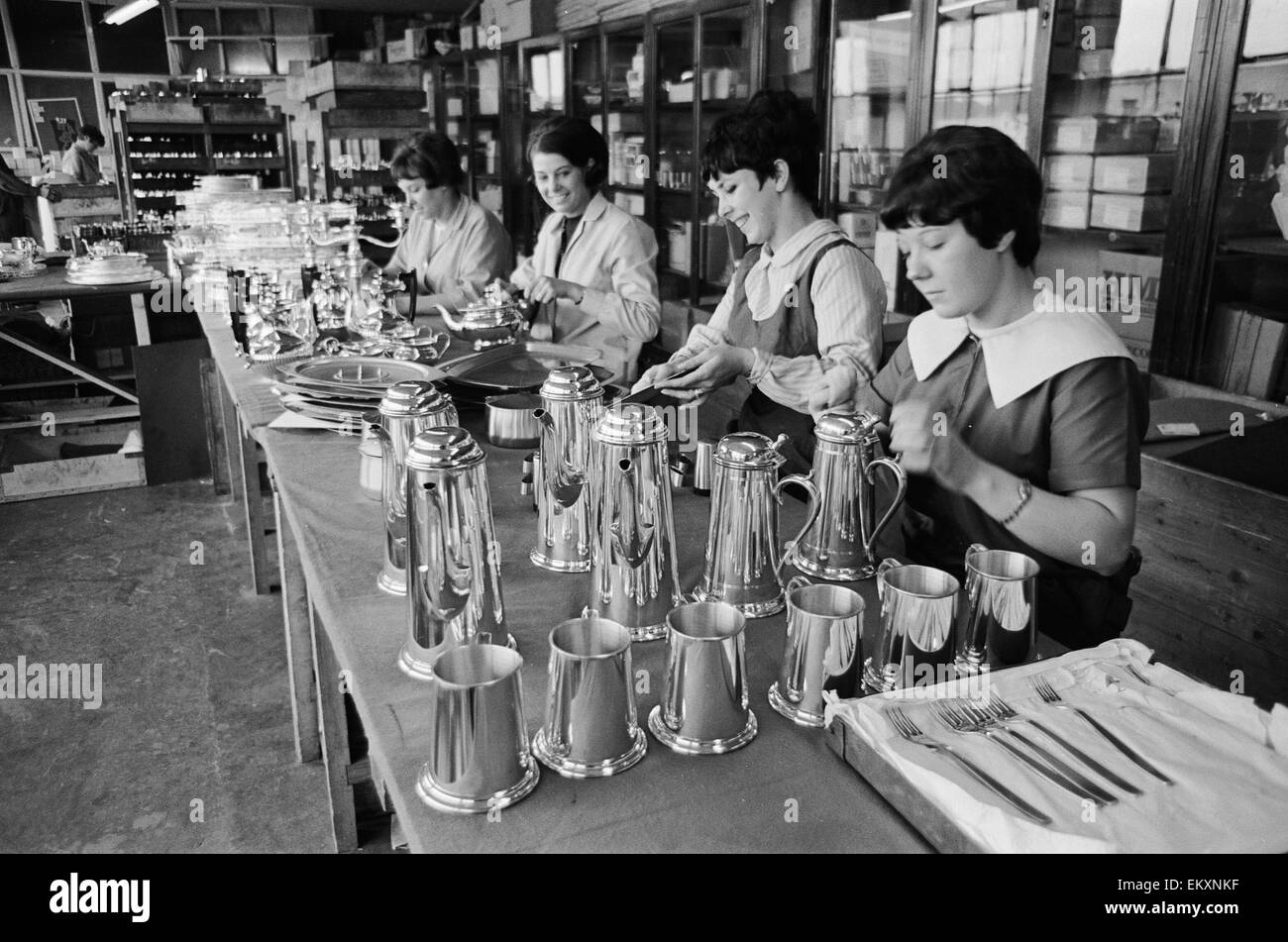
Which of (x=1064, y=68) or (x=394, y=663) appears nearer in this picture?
(x=394, y=663)

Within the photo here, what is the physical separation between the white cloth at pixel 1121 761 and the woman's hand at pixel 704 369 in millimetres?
974

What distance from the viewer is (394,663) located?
3.59 feet

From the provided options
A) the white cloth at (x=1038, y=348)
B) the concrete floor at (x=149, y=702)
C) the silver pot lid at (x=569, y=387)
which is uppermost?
the white cloth at (x=1038, y=348)

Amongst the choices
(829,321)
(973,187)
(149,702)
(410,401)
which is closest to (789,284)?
(829,321)

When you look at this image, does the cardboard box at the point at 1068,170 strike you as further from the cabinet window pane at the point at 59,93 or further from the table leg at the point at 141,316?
the cabinet window pane at the point at 59,93

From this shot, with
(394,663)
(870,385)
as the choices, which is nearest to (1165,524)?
(870,385)

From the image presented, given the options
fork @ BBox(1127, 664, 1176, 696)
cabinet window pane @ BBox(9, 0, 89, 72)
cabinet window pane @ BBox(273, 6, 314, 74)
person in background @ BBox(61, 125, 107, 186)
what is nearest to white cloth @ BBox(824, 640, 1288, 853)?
fork @ BBox(1127, 664, 1176, 696)

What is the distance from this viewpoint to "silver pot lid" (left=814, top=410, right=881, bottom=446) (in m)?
1.21

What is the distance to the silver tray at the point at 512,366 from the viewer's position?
2057mm

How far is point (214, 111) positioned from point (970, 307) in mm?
10562

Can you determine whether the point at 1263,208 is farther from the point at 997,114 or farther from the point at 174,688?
the point at 174,688

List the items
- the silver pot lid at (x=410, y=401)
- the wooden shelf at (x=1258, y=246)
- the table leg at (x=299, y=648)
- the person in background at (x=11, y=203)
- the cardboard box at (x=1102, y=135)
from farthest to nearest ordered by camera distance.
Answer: the person in background at (x=11, y=203)
the cardboard box at (x=1102, y=135)
the wooden shelf at (x=1258, y=246)
the table leg at (x=299, y=648)
the silver pot lid at (x=410, y=401)

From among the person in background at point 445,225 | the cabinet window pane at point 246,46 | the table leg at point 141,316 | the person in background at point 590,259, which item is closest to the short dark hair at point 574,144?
the person in background at point 590,259

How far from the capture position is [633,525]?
108 cm
